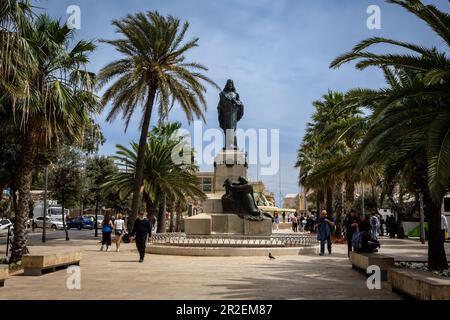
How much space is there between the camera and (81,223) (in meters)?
51.0

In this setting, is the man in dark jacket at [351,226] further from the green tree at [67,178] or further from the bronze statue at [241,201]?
the green tree at [67,178]

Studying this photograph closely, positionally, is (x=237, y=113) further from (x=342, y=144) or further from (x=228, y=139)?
(x=342, y=144)

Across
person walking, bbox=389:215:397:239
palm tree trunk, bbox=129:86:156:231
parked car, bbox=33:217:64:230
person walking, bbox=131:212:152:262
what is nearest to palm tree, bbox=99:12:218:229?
palm tree trunk, bbox=129:86:156:231

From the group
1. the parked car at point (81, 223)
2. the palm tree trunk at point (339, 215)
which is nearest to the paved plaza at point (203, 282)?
the palm tree trunk at point (339, 215)

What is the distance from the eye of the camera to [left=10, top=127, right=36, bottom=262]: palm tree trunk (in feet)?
41.4

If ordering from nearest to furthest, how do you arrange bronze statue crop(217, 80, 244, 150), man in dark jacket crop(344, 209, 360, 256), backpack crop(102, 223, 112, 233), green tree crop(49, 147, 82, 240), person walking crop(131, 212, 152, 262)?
1. person walking crop(131, 212, 152, 262)
2. man in dark jacket crop(344, 209, 360, 256)
3. backpack crop(102, 223, 112, 233)
4. bronze statue crop(217, 80, 244, 150)
5. green tree crop(49, 147, 82, 240)

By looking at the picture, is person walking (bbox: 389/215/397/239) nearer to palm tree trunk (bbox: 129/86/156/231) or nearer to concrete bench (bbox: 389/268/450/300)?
palm tree trunk (bbox: 129/86/156/231)

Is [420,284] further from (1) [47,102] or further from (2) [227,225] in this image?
(2) [227,225]

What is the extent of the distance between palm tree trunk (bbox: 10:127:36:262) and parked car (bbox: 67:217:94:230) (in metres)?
39.5

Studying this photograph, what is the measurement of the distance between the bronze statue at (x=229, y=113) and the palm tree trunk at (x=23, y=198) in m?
10.5

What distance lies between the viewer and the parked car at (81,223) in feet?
166

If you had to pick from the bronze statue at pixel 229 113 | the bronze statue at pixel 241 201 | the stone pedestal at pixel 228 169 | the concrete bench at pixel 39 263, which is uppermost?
the bronze statue at pixel 229 113

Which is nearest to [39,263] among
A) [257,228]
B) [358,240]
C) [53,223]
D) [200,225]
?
[358,240]

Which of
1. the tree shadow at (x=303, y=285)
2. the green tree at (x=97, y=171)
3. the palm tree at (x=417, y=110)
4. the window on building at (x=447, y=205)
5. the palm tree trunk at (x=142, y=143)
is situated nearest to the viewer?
the tree shadow at (x=303, y=285)
